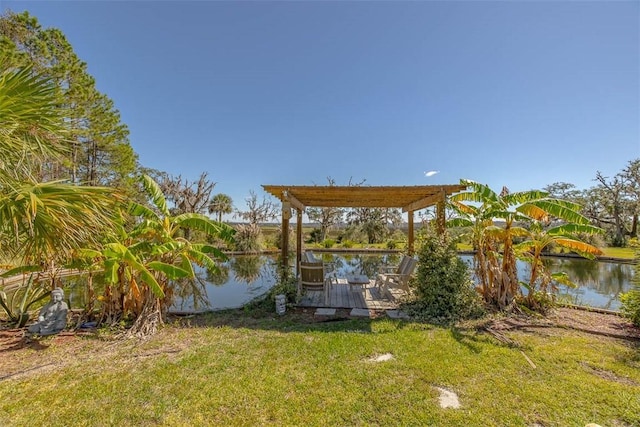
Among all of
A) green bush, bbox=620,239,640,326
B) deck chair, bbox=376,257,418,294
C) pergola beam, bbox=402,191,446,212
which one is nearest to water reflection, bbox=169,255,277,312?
deck chair, bbox=376,257,418,294

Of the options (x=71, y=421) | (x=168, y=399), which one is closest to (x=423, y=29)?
(x=168, y=399)

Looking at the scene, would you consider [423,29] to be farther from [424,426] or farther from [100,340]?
[100,340]

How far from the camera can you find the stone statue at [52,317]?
4590 millimetres

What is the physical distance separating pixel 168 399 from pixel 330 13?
9.53 m

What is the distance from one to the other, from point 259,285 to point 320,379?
Answer: 7015 millimetres

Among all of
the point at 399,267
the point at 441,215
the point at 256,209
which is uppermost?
the point at 256,209

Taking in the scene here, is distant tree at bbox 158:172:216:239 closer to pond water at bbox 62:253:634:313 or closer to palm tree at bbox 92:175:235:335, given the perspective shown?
pond water at bbox 62:253:634:313

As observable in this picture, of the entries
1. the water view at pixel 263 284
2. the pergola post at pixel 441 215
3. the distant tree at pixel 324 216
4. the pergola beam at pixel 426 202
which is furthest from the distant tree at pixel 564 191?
the pergola post at pixel 441 215

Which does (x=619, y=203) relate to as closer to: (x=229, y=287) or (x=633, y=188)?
(x=633, y=188)

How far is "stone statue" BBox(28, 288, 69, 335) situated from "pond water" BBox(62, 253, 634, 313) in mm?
1890

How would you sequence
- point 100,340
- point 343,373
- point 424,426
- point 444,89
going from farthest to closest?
point 444,89, point 100,340, point 343,373, point 424,426

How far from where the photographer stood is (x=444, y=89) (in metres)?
9.59

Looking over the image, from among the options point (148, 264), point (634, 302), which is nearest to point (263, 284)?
point (148, 264)

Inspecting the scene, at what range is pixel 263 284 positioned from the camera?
998cm
